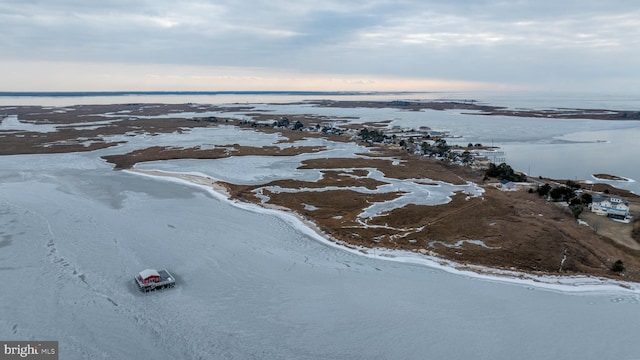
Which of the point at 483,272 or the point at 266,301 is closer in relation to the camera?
the point at 266,301

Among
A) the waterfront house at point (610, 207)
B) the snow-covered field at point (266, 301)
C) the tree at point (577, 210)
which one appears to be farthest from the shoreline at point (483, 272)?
the waterfront house at point (610, 207)

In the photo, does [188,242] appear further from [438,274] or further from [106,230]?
[438,274]

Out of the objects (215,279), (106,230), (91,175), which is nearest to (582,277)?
(215,279)

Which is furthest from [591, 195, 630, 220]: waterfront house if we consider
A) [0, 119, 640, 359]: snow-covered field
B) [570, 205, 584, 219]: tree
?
[0, 119, 640, 359]: snow-covered field

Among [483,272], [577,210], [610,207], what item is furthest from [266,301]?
[610,207]

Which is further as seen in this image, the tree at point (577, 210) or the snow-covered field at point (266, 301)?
the tree at point (577, 210)

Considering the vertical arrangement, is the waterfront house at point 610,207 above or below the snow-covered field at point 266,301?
above

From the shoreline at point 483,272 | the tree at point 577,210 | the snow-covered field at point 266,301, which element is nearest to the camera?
the snow-covered field at point 266,301

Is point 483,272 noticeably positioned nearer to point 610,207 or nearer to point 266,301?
point 266,301

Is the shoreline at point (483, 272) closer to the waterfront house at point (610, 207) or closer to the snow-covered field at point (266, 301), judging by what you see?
the snow-covered field at point (266, 301)
